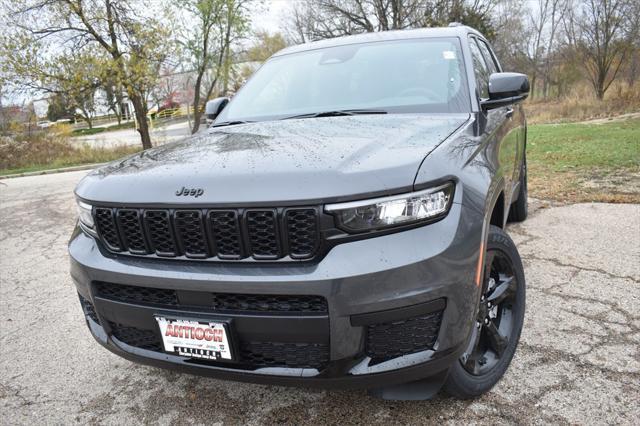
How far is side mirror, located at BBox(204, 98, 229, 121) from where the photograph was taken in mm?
3342

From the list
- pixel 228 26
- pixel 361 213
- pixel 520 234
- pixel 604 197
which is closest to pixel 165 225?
pixel 361 213

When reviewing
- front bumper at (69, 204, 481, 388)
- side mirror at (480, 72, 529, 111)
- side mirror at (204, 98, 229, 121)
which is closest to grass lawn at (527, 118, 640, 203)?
side mirror at (480, 72, 529, 111)

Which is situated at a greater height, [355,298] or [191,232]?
[191,232]

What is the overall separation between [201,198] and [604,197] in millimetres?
4945

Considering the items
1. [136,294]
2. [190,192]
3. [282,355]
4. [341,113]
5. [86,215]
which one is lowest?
[282,355]

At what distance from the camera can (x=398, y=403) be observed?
6.68ft

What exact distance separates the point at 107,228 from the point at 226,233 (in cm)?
60

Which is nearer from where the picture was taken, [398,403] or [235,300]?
[235,300]

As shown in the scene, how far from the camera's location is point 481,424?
6.13 feet

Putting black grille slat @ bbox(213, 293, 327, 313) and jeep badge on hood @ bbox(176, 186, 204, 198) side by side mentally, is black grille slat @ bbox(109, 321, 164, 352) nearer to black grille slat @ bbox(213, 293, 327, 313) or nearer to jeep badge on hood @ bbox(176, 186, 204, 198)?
black grille slat @ bbox(213, 293, 327, 313)

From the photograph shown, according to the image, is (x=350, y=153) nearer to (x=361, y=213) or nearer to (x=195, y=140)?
(x=361, y=213)

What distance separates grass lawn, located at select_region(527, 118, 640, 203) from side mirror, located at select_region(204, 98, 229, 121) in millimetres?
3986

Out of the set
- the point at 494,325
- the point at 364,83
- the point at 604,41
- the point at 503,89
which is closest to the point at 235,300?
the point at 494,325

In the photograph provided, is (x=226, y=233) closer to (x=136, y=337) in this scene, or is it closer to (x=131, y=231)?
(x=131, y=231)
